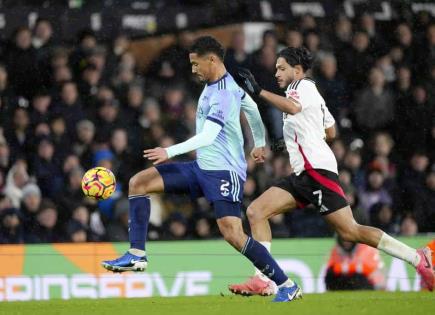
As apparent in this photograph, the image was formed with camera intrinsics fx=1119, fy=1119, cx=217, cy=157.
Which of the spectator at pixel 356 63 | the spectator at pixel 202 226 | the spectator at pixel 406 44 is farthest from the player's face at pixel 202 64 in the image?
the spectator at pixel 406 44

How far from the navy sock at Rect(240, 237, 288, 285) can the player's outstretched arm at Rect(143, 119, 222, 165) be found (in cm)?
85

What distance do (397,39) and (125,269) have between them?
26.3ft

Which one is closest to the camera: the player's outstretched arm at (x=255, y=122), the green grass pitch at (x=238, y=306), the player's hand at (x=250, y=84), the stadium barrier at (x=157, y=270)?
the green grass pitch at (x=238, y=306)

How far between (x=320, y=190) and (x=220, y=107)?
1.07 metres

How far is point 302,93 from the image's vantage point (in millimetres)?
8750

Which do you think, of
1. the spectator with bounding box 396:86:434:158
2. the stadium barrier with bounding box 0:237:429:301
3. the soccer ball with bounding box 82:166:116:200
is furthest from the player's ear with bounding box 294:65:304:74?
the spectator with bounding box 396:86:434:158

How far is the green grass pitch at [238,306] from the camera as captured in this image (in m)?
8.16

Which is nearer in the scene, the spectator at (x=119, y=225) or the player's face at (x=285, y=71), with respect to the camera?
the player's face at (x=285, y=71)

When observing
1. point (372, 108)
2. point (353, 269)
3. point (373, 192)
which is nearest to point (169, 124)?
point (373, 192)

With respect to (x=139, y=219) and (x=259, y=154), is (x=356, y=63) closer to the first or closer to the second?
(x=259, y=154)

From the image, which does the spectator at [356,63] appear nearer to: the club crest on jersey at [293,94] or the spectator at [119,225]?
the spectator at [119,225]

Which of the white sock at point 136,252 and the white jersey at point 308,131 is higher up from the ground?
the white jersey at point 308,131

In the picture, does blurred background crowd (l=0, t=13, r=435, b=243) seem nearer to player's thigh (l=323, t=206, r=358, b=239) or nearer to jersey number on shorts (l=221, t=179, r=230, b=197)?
jersey number on shorts (l=221, t=179, r=230, b=197)

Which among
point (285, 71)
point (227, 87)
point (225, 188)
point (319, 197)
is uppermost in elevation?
point (285, 71)
